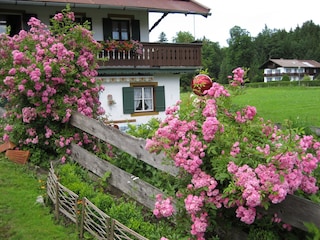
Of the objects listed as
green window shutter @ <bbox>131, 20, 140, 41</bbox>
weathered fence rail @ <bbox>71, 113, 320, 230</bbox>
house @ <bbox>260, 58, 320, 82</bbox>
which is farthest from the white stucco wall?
house @ <bbox>260, 58, 320, 82</bbox>

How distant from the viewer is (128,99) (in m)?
17.3

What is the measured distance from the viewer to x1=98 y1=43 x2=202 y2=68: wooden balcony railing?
55.0 ft

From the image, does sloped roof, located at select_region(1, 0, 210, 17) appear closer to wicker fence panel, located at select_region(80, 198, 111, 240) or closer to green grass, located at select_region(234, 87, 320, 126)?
green grass, located at select_region(234, 87, 320, 126)

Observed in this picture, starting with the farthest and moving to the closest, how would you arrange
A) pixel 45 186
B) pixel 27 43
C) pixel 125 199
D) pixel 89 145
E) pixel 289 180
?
1. pixel 27 43
2. pixel 89 145
3. pixel 45 186
4. pixel 125 199
5. pixel 289 180

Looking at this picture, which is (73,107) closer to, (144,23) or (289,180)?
(289,180)

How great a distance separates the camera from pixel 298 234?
3568 mm

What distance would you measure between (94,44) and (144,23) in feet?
35.7

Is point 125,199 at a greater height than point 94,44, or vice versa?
point 94,44

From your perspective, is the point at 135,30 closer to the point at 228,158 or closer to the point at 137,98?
the point at 137,98

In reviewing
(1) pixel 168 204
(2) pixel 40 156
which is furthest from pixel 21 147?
(1) pixel 168 204

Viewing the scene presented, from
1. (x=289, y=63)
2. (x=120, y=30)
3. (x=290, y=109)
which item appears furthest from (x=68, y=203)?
(x=289, y=63)

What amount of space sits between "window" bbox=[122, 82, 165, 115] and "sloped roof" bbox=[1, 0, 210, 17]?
3.20 m

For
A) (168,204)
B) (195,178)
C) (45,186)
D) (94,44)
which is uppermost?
(94,44)

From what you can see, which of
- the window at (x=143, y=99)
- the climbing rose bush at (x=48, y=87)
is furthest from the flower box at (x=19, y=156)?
the window at (x=143, y=99)
